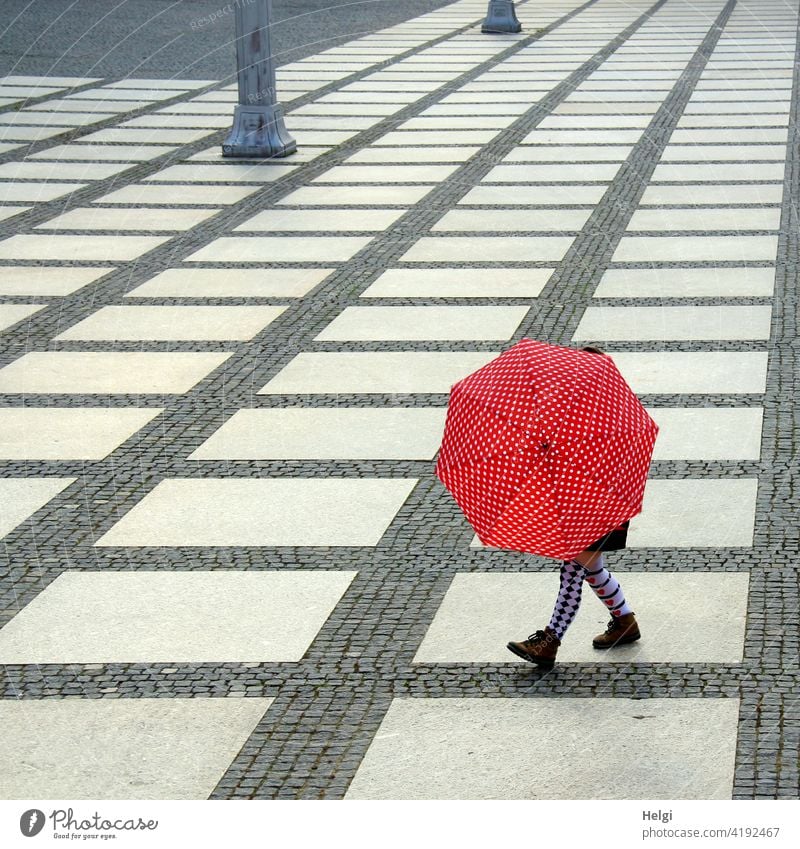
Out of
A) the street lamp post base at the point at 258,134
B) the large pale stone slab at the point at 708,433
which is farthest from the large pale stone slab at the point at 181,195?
the large pale stone slab at the point at 708,433

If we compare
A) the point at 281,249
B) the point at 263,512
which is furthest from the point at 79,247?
the point at 263,512

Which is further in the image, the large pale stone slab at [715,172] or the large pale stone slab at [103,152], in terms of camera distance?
the large pale stone slab at [103,152]

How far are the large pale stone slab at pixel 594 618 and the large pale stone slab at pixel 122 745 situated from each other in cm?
64

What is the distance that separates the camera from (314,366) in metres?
7.21

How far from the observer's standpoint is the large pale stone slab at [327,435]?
5.99 meters

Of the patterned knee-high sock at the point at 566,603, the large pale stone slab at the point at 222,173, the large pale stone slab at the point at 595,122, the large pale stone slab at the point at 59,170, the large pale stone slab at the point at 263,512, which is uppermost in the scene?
the patterned knee-high sock at the point at 566,603

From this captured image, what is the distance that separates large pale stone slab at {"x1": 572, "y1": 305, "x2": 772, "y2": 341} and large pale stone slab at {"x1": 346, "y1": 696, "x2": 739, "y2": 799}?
3.75 metres

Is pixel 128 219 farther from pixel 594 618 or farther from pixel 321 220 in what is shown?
pixel 594 618

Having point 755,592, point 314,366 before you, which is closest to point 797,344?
point 314,366

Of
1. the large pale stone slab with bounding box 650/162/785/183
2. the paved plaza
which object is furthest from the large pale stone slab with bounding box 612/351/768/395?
the large pale stone slab with bounding box 650/162/785/183

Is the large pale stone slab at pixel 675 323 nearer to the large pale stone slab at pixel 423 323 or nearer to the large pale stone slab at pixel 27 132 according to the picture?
the large pale stone slab at pixel 423 323

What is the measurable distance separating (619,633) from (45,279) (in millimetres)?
5743

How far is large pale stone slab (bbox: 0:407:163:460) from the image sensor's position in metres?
6.07

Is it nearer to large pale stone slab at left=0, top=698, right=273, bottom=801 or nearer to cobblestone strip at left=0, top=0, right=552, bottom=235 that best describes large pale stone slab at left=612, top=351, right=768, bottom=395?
large pale stone slab at left=0, top=698, right=273, bottom=801
